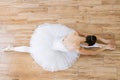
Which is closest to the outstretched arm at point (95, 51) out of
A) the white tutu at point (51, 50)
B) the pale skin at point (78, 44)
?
the pale skin at point (78, 44)

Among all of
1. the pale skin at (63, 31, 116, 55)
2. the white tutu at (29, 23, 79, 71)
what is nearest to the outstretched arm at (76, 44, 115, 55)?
the pale skin at (63, 31, 116, 55)

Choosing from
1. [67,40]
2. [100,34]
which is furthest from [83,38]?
[100,34]

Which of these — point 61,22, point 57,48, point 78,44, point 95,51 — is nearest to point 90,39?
point 78,44

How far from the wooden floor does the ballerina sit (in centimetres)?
8

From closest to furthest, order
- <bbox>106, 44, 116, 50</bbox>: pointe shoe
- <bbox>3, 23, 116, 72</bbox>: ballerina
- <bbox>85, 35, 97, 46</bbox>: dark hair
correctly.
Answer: <bbox>85, 35, 97, 46</bbox>: dark hair
<bbox>3, 23, 116, 72</bbox>: ballerina
<bbox>106, 44, 116, 50</bbox>: pointe shoe

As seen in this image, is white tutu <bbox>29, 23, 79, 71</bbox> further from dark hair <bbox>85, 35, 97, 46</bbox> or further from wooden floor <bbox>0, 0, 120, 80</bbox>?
dark hair <bbox>85, 35, 97, 46</bbox>

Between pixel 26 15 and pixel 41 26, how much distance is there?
285 mm

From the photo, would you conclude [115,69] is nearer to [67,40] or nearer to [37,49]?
[67,40]

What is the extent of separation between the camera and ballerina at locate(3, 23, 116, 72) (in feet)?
8.21

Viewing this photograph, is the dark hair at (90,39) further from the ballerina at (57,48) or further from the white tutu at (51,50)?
the white tutu at (51,50)

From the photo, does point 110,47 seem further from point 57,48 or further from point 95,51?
point 57,48

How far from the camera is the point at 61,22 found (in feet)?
9.46

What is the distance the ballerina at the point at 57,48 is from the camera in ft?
8.21

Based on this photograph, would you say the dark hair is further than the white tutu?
No
